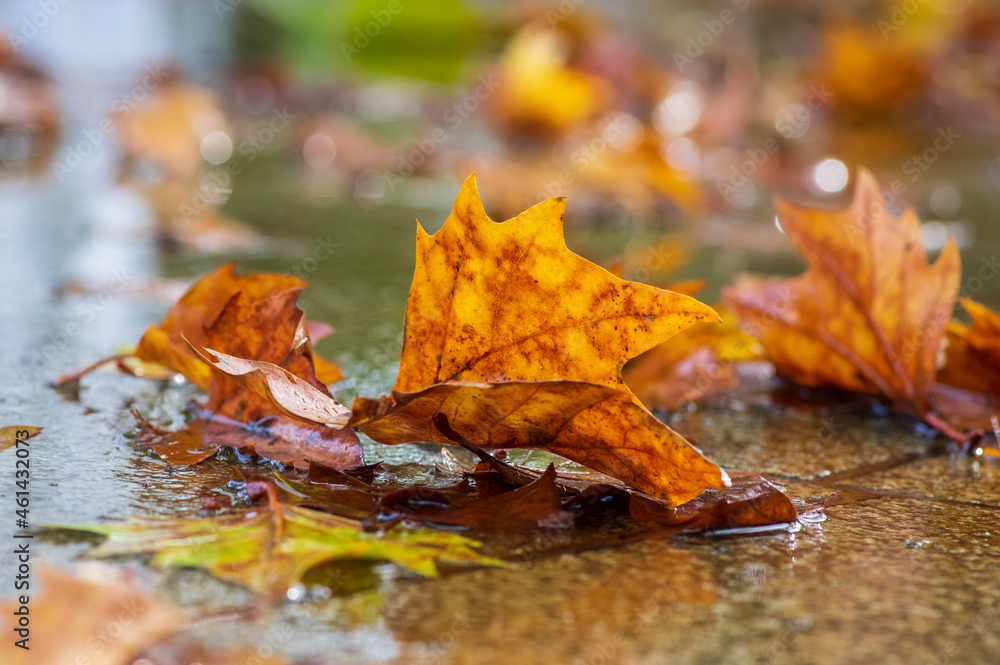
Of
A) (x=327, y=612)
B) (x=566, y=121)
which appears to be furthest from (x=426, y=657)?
(x=566, y=121)

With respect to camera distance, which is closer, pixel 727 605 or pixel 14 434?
pixel 727 605

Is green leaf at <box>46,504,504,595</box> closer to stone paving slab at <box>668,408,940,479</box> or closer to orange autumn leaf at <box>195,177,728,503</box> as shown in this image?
orange autumn leaf at <box>195,177,728,503</box>

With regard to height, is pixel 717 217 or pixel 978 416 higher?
pixel 717 217

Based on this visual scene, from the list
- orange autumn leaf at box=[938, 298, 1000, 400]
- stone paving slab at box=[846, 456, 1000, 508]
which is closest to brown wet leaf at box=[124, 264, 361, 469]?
stone paving slab at box=[846, 456, 1000, 508]

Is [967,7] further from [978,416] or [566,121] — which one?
[978,416]

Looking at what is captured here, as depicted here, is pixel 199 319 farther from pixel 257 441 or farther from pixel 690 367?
pixel 690 367

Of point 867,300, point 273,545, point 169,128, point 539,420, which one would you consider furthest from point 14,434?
point 169,128

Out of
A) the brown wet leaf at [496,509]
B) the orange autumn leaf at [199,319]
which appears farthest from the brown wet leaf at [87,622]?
the orange autumn leaf at [199,319]
